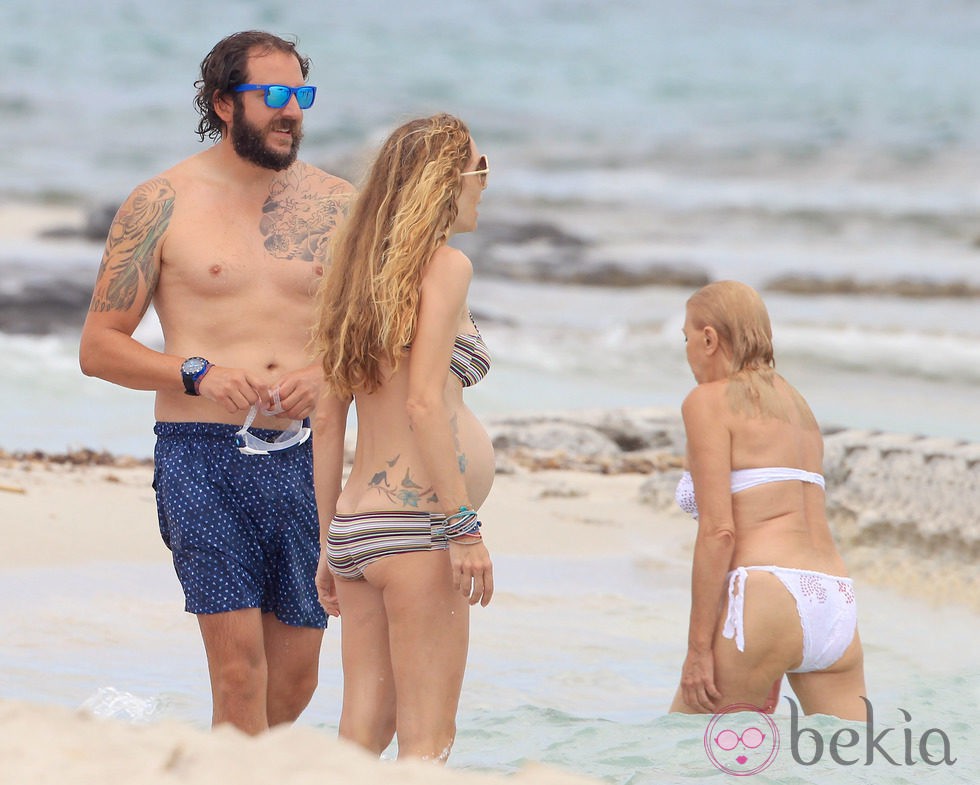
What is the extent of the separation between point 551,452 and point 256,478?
5.67 metres

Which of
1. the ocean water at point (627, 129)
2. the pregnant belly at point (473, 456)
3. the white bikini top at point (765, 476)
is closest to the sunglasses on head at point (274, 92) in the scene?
the pregnant belly at point (473, 456)

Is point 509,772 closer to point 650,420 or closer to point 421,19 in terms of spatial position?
point 650,420

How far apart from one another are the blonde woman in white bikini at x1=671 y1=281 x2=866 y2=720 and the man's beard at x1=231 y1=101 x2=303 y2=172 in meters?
1.17

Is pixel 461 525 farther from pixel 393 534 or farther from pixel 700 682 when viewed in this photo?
pixel 700 682

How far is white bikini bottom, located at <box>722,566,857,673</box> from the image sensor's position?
3.44 m

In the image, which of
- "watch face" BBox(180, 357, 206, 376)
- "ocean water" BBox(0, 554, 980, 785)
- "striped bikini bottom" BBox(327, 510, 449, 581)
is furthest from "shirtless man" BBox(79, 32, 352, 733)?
"ocean water" BBox(0, 554, 980, 785)

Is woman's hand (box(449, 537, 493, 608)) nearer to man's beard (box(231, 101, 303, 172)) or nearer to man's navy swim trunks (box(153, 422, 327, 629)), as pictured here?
man's navy swim trunks (box(153, 422, 327, 629))

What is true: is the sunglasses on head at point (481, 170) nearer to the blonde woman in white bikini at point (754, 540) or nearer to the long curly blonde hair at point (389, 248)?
the long curly blonde hair at point (389, 248)

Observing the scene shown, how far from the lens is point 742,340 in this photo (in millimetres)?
3531

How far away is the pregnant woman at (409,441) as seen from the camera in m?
2.85

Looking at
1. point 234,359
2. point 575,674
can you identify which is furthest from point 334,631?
point 234,359

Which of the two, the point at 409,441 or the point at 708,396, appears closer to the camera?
the point at 409,441
